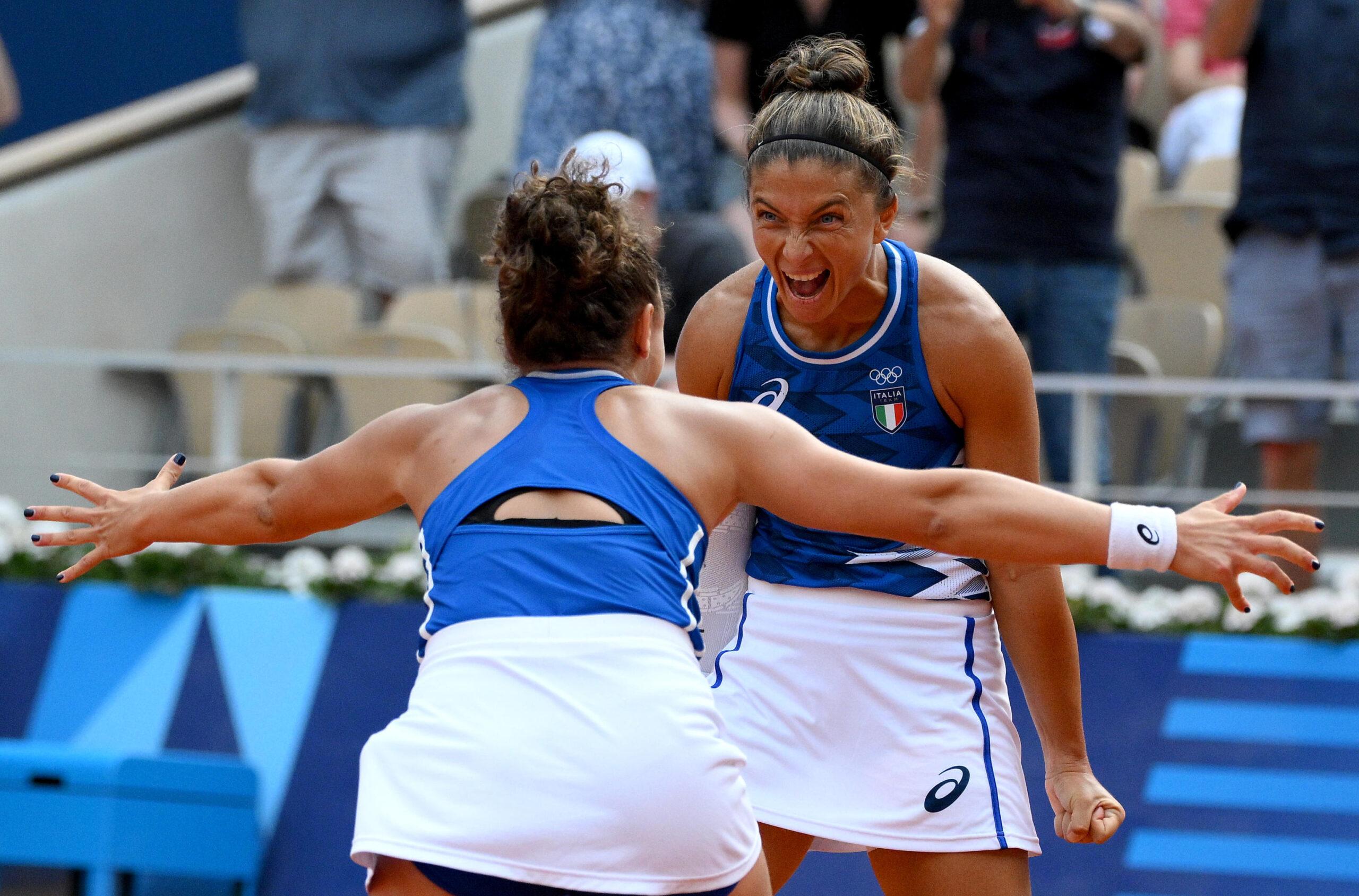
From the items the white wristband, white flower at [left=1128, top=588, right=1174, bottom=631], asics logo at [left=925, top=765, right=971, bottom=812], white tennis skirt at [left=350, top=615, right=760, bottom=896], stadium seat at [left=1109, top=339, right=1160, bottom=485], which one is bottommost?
white flower at [left=1128, top=588, right=1174, bottom=631]

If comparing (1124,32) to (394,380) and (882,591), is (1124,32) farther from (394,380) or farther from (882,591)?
(882,591)

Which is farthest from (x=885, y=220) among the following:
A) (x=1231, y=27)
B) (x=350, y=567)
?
(x=350, y=567)

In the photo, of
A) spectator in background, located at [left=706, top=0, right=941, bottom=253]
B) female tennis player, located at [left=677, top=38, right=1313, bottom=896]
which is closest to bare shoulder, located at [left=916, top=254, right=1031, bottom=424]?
female tennis player, located at [left=677, top=38, right=1313, bottom=896]

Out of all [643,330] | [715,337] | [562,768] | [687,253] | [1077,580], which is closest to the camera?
[562,768]

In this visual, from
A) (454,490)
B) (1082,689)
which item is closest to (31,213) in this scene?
(1082,689)

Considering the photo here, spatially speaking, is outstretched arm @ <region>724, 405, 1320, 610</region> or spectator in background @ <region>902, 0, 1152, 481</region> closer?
outstretched arm @ <region>724, 405, 1320, 610</region>

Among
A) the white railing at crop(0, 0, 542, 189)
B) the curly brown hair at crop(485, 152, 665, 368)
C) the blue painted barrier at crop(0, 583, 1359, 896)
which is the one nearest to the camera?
the curly brown hair at crop(485, 152, 665, 368)

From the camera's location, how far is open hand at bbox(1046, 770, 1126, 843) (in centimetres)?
304

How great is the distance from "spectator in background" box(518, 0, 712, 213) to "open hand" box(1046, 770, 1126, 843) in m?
3.82

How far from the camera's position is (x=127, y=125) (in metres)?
8.19

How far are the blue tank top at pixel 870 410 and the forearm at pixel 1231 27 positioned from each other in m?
2.68

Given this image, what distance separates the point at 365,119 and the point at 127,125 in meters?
1.55

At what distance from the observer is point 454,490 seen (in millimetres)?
2539

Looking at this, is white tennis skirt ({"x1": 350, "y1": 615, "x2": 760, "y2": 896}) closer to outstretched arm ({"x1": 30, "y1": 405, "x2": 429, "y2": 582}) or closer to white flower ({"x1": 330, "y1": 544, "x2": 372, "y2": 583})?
outstretched arm ({"x1": 30, "y1": 405, "x2": 429, "y2": 582})
